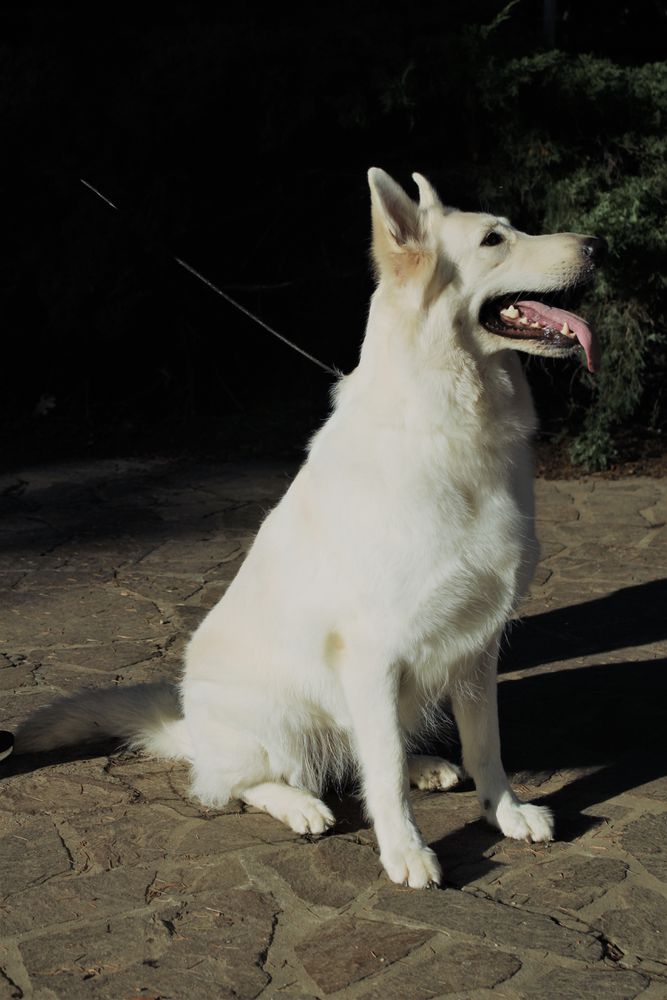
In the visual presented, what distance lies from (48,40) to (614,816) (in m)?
7.66

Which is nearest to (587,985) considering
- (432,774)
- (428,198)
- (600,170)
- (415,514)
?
(432,774)

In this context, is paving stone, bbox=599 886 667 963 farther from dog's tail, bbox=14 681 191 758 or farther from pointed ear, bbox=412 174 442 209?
pointed ear, bbox=412 174 442 209

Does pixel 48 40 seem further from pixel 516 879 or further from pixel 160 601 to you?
pixel 516 879

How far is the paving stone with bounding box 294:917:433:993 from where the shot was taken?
2.70 metres

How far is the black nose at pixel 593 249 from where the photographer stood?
3176mm

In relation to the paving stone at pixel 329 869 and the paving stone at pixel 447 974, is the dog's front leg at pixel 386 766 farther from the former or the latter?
the paving stone at pixel 447 974

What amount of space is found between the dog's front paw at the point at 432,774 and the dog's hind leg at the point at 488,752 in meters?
0.22

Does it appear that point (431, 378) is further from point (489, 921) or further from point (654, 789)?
point (654, 789)

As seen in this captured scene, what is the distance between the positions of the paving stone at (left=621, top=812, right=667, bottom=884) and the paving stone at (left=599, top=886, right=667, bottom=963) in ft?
0.40

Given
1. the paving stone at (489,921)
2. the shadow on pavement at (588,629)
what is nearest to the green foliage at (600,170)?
the shadow on pavement at (588,629)

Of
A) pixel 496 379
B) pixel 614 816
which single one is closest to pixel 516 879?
pixel 614 816

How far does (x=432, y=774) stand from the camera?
368cm

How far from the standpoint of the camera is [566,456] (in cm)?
809

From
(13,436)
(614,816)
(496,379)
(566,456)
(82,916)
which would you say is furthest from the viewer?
(13,436)
